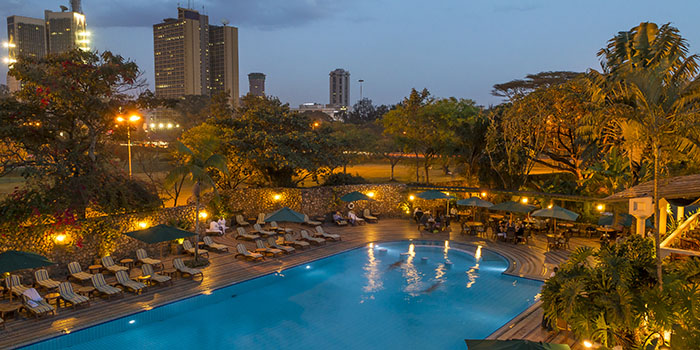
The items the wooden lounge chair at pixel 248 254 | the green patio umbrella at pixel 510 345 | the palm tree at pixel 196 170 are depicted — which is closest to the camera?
the green patio umbrella at pixel 510 345

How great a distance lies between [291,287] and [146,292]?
4.29m

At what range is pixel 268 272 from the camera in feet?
50.6

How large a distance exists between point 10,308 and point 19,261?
1111mm

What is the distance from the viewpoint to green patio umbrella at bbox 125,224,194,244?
45.5 ft

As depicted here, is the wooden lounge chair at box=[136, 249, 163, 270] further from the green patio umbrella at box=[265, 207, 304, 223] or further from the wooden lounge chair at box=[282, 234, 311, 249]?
the wooden lounge chair at box=[282, 234, 311, 249]

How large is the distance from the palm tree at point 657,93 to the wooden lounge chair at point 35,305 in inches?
508

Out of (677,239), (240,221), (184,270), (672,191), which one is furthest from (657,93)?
(240,221)

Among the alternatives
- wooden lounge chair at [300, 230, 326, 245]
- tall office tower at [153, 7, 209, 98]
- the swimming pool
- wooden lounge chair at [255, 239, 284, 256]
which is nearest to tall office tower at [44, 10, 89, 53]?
tall office tower at [153, 7, 209, 98]

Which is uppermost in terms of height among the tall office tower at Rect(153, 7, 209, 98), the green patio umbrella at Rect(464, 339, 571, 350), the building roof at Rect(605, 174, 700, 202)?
the tall office tower at Rect(153, 7, 209, 98)

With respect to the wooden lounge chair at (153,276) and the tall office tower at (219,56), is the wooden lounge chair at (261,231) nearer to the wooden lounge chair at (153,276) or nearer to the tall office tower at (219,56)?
the wooden lounge chair at (153,276)

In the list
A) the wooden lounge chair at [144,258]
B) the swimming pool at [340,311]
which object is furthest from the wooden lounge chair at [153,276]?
the swimming pool at [340,311]

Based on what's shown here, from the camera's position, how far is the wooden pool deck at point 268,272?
34.6 feet

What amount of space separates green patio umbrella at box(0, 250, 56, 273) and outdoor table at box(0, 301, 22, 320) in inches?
39.3


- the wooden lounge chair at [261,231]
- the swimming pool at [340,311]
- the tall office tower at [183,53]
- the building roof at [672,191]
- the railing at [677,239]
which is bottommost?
the swimming pool at [340,311]
